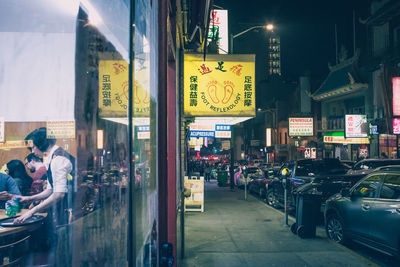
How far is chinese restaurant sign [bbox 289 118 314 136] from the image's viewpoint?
97.1 ft

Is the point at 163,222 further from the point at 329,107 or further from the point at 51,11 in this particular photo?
the point at 329,107

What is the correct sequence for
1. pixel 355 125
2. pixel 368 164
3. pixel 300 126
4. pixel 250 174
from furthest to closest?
pixel 300 126 < pixel 355 125 < pixel 250 174 < pixel 368 164

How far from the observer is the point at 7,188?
56.9 inches

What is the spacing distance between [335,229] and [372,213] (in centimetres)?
168

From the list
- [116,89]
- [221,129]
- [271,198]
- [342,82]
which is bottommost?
[271,198]

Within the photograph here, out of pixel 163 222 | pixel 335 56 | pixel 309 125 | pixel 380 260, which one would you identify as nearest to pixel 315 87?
pixel 335 56

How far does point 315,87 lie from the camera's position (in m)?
36.3

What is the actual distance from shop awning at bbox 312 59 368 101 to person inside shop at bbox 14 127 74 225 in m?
27.2

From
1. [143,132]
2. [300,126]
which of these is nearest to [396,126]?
[300,126]

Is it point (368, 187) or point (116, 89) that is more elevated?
point (116, 89)

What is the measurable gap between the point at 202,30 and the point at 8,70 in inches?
221

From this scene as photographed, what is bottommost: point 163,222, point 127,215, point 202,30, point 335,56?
point 163,222

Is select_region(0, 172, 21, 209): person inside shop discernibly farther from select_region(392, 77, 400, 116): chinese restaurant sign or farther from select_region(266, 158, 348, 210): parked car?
select_region(392, 77, 400, 116): chinese restaurant sign

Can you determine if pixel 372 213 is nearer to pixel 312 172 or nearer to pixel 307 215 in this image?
pixel 307 215
